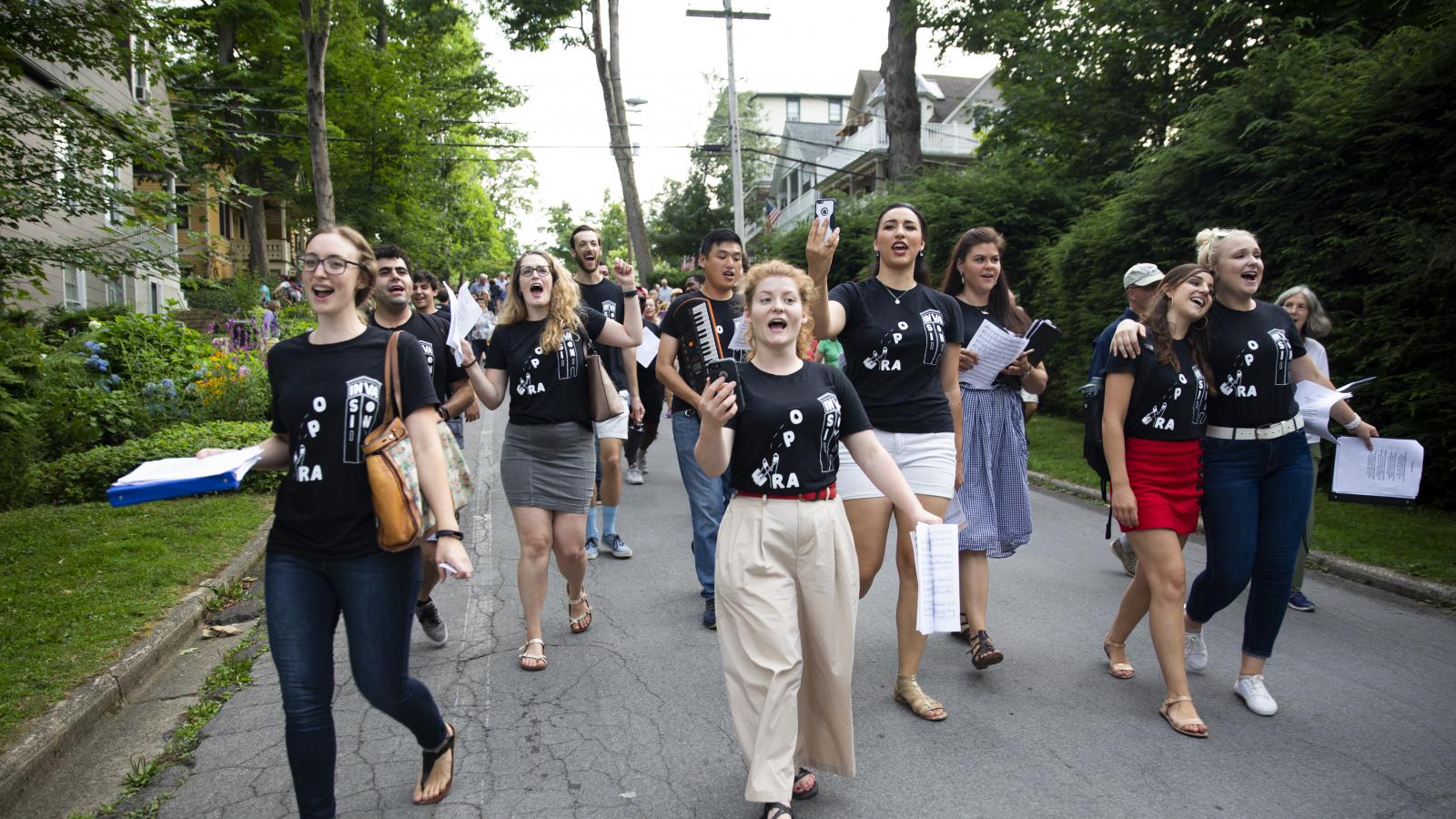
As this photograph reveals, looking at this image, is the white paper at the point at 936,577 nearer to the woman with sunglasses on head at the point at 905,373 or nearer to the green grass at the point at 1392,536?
the woman with sunglasses on head at the point at 905,373

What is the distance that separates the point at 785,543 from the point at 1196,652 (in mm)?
2794

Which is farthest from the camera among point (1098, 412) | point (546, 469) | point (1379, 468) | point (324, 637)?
point (546, 469)

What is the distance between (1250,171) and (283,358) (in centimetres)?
964

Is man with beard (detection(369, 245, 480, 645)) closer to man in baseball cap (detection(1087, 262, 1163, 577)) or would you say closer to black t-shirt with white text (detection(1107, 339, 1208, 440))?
black t-shirt with white text (detection(1107, 339, 1208, 440))

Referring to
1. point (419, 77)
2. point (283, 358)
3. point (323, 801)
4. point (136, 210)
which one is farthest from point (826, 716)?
point (419, 77)

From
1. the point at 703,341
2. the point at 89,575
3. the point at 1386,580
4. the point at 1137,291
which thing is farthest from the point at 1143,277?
the point at 89,575

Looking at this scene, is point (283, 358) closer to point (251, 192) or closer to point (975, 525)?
point (975, 525)

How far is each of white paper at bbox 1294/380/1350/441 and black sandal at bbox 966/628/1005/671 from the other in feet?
6.08

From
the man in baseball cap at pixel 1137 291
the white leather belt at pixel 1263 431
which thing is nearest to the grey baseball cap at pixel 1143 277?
the man in baseball cap at pixel 1137 291

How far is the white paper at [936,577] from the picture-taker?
3.17m

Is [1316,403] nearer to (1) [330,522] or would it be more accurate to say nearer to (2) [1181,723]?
(2) [1181,723]

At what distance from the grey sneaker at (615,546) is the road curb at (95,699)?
102 inches

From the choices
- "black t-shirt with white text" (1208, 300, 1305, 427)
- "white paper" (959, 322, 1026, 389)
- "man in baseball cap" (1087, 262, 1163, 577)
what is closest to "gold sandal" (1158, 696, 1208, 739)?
"man in baseball cap" (1087, 262, 1163, 577)

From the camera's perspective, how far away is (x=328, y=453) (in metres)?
3.08
